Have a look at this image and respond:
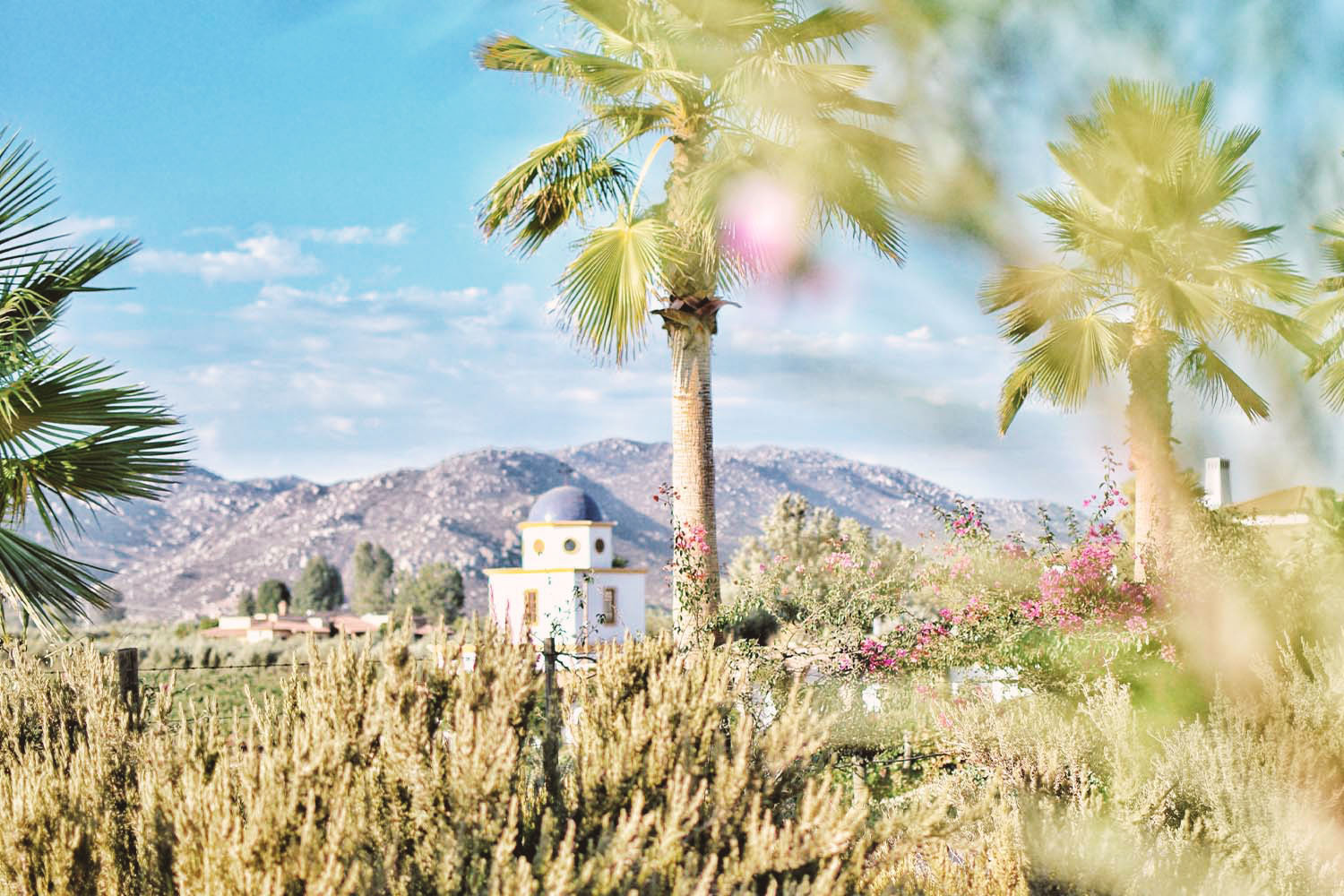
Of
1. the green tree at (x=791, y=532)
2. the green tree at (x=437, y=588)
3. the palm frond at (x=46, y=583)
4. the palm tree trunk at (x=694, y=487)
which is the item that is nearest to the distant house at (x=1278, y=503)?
the palm frond at (x=46, y=583)

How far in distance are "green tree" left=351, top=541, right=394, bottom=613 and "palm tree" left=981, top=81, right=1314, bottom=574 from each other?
89.7 m

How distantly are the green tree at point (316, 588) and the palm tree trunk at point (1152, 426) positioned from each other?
296ft

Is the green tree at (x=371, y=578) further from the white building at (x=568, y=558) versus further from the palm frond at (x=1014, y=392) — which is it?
the palm frond at (x=1014, y=392)

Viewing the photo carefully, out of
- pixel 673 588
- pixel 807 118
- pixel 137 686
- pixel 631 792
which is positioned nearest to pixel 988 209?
pixel 807 118

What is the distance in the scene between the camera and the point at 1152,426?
670mm

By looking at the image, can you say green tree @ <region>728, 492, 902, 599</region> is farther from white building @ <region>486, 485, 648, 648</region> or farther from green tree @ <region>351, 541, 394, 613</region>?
green tree @ <region>351, 541, 394, 613</region>

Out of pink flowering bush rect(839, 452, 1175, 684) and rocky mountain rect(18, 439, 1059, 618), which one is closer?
pink flowering bush rect(839, 452, 1175, 684)

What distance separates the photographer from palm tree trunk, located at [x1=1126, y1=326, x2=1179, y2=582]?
66 centimetres

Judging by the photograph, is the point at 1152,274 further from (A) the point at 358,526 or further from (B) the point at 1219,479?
(A) the point at 358,526

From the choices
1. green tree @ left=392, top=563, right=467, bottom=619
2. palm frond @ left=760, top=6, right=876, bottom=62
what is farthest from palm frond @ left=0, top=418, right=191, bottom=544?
green tree @ left=392, top=563, right=467, bottom=619

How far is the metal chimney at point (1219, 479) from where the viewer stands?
2.17 feet

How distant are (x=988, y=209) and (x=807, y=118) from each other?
135 mm

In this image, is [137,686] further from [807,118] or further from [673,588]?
[807,118]

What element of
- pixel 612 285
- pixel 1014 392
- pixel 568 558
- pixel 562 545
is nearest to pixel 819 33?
pixel 1014 392
